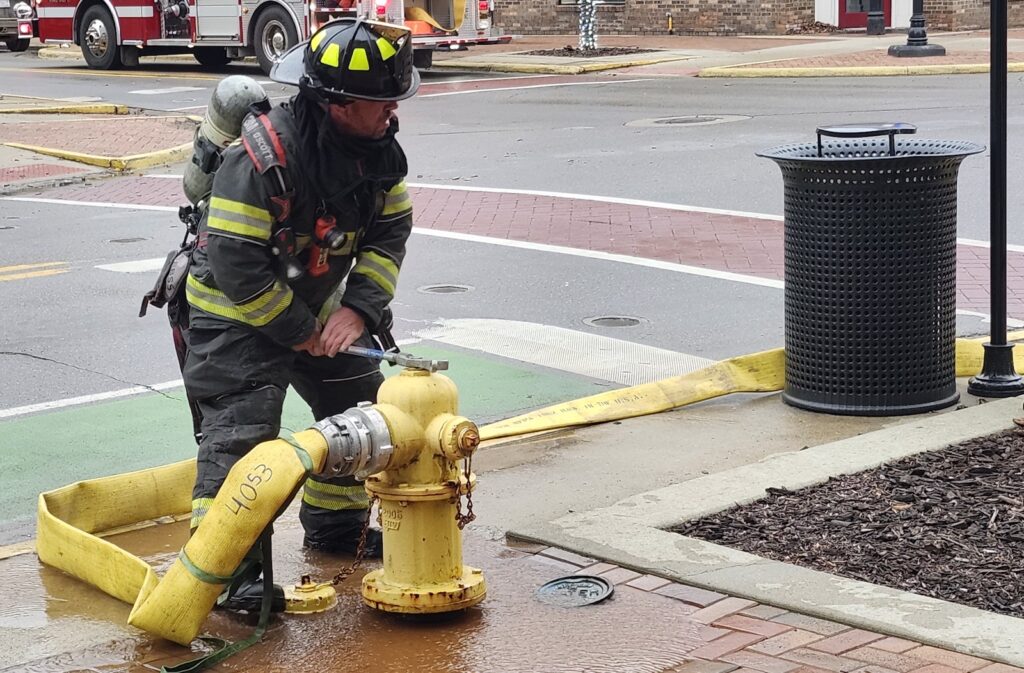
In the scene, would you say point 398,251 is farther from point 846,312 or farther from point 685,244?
point 685,244

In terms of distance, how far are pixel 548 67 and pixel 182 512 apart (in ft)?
66.6

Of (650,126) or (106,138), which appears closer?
(650,126)

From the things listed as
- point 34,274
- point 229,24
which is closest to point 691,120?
point 34,274

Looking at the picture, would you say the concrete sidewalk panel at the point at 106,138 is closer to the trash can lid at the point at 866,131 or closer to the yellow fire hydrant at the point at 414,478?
the trash can lid at the point at 866,131

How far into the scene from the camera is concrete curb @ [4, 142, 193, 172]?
1586cm

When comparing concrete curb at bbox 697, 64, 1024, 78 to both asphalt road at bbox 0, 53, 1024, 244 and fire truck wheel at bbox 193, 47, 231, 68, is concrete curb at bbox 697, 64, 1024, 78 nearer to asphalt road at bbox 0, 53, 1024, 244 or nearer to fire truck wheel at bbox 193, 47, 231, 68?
asphalt road at bbox 0, 53, 1024, 244

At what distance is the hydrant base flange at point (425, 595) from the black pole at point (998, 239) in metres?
3.25

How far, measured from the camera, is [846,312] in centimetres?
648

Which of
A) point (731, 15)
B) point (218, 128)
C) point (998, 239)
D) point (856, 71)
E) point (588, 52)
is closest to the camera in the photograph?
point (218, 128)

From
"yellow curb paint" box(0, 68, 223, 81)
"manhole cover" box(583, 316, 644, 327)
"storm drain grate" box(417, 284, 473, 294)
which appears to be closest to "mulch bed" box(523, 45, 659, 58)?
"yellow curb paint" box(0, 68, 223, 81)

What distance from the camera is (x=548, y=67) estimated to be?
82.3 feet

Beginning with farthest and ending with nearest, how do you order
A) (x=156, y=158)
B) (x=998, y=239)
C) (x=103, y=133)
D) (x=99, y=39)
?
(x=99, y=39)
(x=103, y=133)
(x=156, y=158)
(x=998, y=239)

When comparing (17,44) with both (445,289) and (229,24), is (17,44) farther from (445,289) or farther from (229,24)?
(445,289)

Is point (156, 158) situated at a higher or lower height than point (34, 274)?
higher
